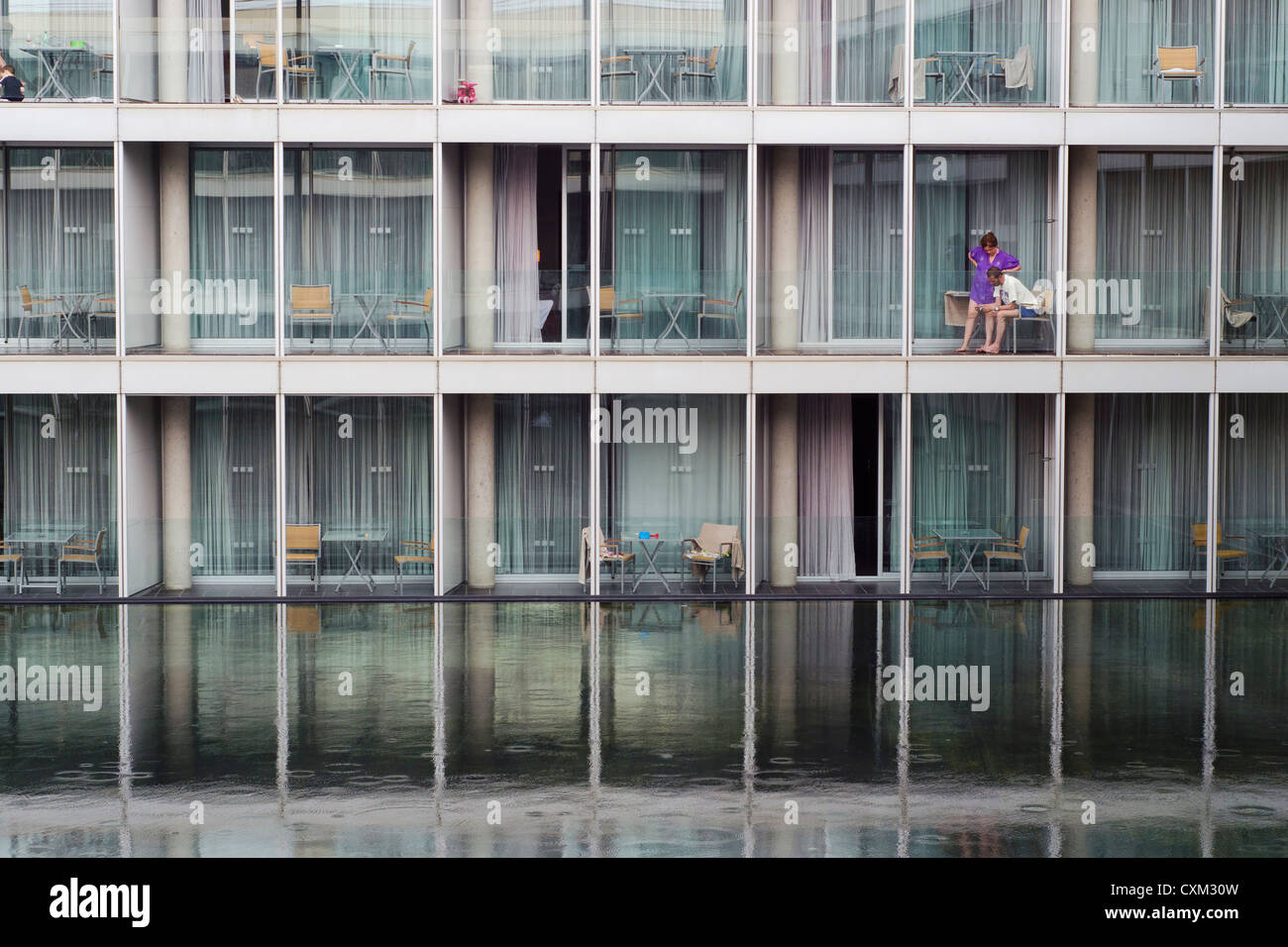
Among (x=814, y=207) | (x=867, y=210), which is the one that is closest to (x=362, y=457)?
(x=814, y=207)

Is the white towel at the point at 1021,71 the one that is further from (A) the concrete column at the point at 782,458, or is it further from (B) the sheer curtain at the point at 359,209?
(B) the sheer curtain at the point at 359,209

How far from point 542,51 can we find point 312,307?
399 cm

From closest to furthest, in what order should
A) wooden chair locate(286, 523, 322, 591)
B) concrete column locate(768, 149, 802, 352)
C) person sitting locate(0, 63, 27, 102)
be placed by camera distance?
person sitting locate(0, 63, 27, 102), wooden chair locate(286, 523, 322, 591), concrete column locate(768, 149, 802, 352)

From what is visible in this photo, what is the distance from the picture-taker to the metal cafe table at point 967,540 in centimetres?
2028

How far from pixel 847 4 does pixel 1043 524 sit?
6.48 meters

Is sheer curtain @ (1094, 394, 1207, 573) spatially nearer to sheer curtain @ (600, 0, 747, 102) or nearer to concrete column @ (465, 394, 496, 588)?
sheer curtain @ (600, 0, 747, 102)

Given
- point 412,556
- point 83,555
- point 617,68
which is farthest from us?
point 617,68

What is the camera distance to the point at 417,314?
20.1m

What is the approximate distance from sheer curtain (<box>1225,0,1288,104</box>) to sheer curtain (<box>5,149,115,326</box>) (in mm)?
13044

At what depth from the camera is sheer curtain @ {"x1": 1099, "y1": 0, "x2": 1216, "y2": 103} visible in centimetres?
2028

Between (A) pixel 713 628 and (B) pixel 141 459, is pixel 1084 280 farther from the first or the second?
(B) pixel 141 459

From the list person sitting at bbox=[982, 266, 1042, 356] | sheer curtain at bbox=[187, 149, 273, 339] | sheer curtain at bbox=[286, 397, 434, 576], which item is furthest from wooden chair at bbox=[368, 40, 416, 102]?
person sitting at bbox=[982, 266, 1042, 356]

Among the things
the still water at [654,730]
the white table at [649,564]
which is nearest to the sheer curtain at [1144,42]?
the still water at [654,730]

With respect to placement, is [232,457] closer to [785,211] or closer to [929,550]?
[785,211]
